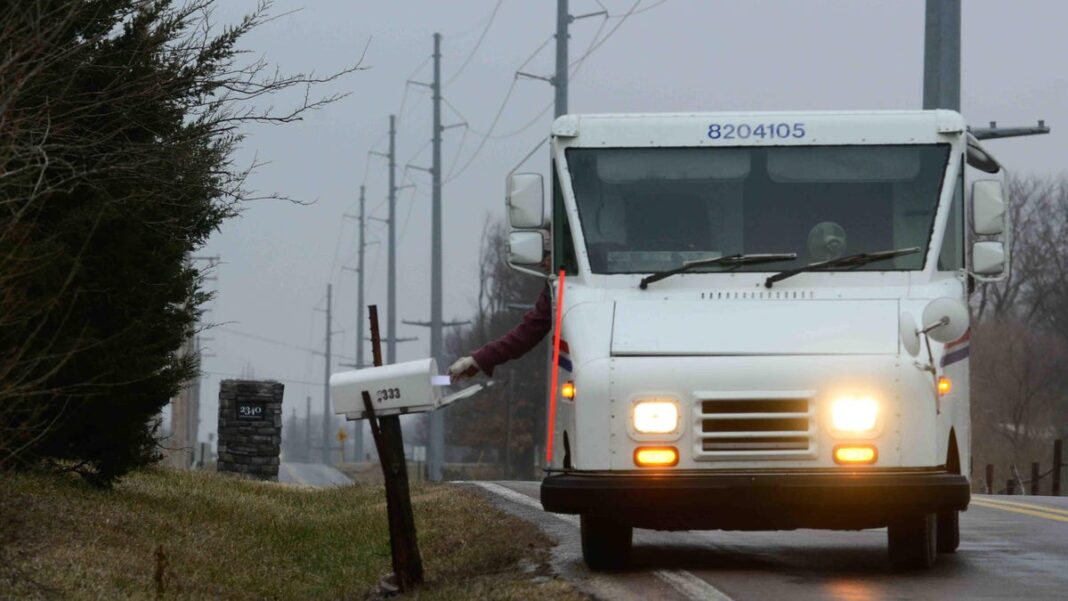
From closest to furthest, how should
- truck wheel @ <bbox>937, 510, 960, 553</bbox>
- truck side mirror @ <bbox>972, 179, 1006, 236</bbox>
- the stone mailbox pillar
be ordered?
truck side mirror @ <bbox>972, 179, 1006, 236</bbox> < truck wheel @ <bbox>937, 510, 960, 553</bbox> < the stone mailbox pillar

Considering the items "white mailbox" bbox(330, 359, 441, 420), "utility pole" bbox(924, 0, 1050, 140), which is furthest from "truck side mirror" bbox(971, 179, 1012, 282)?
"utility pole" bbox(924, 0, 1050, 140)

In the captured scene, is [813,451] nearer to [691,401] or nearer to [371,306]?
[691,401]

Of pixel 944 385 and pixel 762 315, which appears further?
pixel 762 315

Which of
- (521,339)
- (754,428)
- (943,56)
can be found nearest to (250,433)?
(943,56)

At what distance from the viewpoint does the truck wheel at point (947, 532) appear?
41.5ft

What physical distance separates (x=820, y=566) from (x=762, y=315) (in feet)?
6.47

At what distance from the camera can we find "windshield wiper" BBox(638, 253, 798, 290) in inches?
A: 443

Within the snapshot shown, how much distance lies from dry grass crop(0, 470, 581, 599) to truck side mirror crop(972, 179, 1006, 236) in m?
3.29

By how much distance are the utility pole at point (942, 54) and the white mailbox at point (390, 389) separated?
17.7m

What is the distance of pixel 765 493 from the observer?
402 inches

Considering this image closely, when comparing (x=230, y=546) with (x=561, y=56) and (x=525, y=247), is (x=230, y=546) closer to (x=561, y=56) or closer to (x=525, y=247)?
(x=525, y=247)

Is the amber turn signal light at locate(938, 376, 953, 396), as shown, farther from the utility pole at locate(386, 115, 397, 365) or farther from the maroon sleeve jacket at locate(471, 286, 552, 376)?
the utility pole at locate(386, 115, 397, 365)

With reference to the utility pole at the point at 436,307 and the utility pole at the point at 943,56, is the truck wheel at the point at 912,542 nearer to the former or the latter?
the utility pole at the point at 943,56

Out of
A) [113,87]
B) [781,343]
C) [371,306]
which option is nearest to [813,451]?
[781,343]
